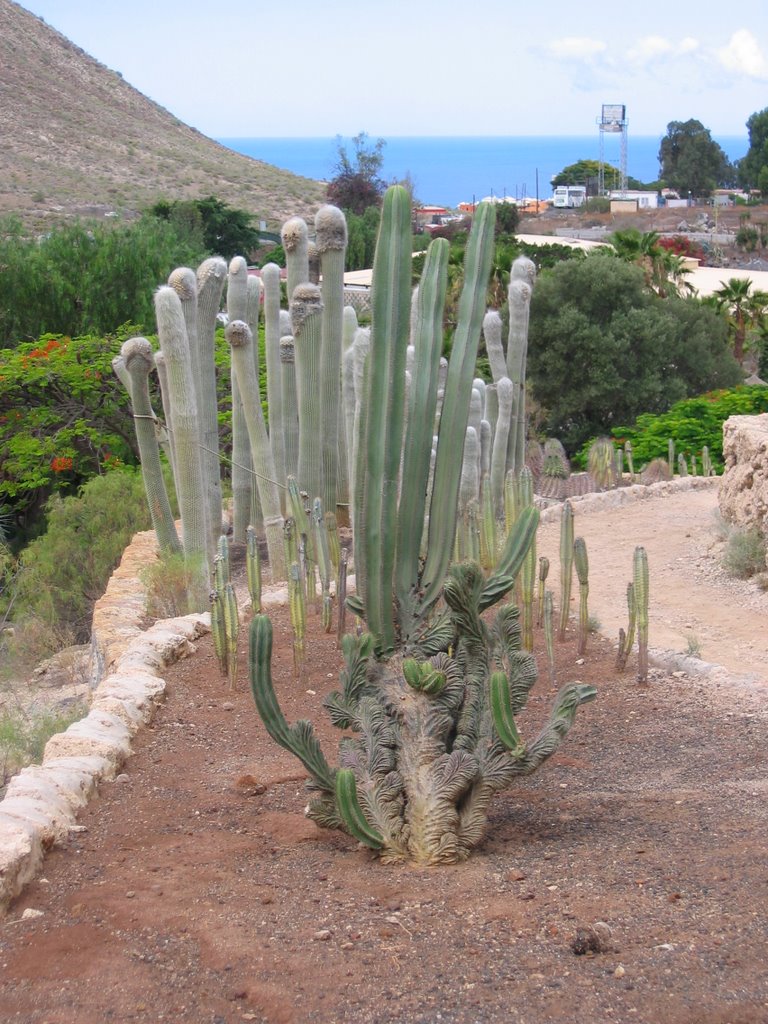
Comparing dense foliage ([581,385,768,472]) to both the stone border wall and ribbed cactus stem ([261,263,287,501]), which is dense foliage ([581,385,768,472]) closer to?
ribbed cactus stem ([261,263,287,501])

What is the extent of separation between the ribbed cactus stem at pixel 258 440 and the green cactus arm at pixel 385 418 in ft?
12.8

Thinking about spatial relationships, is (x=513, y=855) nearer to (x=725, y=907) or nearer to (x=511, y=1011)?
(x=725, y=907)

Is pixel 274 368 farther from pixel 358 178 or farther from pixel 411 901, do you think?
pixel 358 178

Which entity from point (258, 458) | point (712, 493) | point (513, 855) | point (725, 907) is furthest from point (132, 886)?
point (712, 493)

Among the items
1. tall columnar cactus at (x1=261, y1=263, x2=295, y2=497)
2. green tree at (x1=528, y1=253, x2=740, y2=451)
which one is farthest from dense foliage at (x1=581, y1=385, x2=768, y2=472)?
tall columnar cactus at (x1=261, y1=263, x2=295, y2=497)

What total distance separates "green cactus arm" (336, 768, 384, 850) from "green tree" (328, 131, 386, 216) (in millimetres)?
45769

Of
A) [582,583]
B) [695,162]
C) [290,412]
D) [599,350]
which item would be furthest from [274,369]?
[695,162]

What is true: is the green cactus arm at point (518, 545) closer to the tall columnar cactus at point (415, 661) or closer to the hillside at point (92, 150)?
the tall columnar cactus at point (415, 661)

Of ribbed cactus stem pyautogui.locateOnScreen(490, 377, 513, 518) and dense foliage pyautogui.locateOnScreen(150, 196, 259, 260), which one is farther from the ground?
dense foliage pyautogui.locateOnScreen(150, 196, 259, 260)

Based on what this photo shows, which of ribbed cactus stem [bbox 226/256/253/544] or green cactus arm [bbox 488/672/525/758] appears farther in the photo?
ribbed cactus stem [bbox 226/256/253/544]

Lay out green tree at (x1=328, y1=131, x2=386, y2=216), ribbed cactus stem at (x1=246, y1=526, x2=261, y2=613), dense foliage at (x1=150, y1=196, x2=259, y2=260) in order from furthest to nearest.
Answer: green tree at (x1=328, y1=131, x2=386, y2=216)
dense foliage at (x1=150, y1=196, x2=259, y2=260)
ribbed cactus stem at (x1=246, y1=526, x2=261, y2=613)

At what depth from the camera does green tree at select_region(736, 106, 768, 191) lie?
73.9 m

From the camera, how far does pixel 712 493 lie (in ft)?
41.0

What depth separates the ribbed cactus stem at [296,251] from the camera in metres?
9.34
